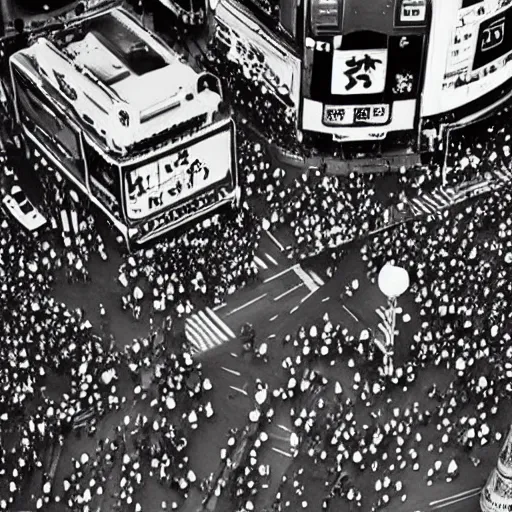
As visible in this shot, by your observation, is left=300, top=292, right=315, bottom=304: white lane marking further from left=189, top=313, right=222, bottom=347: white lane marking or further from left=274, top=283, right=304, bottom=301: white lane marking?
left=189, top=313, right=222, bottom=347: white lane marking

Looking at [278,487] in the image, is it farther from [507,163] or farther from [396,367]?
[507,163]

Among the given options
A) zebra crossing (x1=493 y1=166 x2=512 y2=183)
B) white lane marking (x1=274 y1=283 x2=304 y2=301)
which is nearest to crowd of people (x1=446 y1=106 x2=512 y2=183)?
zebra crossing (x1=493 y1=166 x2=512 y2=183)

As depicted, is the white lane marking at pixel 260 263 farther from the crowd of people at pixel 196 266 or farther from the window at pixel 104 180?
the window at pixel 104 180

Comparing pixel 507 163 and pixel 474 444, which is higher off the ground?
pixel 507 163

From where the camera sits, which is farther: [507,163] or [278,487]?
[507,163]

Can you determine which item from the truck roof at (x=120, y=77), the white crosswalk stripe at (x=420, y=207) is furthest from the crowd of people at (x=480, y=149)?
the truck roof at (x=120, y=77)

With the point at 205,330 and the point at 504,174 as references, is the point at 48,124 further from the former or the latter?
the point at 504,174

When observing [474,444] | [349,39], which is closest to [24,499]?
[474,444]

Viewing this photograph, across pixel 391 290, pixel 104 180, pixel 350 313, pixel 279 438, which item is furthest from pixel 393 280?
pixel 104 180
